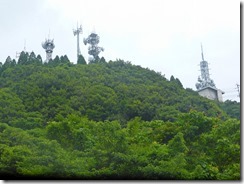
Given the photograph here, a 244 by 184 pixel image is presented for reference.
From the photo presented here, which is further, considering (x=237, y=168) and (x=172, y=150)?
(x=172, y=150)

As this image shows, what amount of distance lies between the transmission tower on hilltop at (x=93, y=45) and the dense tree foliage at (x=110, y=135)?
606 cm

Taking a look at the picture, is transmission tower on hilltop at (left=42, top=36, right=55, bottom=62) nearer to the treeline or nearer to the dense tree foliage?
the dense tree foliage

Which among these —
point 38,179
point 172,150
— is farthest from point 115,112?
point 38,179

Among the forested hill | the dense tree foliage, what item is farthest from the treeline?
the forested hill

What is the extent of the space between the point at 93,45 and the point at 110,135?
626 inches

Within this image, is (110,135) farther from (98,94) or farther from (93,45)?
(93,45)

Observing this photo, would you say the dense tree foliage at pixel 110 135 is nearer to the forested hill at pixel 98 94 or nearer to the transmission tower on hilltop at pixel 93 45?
the forested hill at pixel 98 94

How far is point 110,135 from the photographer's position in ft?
25.1

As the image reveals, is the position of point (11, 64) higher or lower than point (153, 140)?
higher

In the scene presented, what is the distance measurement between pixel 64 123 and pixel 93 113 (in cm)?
553

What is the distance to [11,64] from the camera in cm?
2089

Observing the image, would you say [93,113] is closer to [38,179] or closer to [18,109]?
[18,109]

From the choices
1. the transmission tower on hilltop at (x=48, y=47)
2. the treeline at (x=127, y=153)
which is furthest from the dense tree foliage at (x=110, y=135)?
the transmission tower on hilltop at (x=48, y=47)

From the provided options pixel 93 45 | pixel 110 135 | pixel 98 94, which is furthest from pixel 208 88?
pixel 110 135
